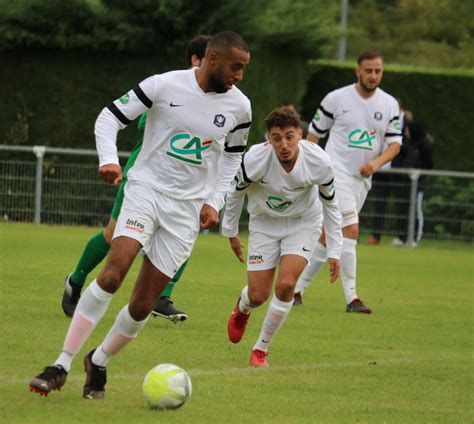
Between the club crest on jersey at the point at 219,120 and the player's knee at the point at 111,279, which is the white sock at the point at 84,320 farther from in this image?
the club crest on jersey at the point at 219,120

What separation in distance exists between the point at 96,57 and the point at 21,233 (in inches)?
205

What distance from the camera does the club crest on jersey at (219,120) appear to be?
294 inches

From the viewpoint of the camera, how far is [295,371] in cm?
866

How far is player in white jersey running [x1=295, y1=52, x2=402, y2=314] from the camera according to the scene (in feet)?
41.5

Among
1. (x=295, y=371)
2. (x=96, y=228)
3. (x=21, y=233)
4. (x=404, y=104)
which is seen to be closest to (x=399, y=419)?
(x=295, y=371)

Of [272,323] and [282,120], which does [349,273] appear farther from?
[282,120]

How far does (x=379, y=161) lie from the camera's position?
12.6 meters

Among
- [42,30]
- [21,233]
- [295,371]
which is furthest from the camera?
[42,30]

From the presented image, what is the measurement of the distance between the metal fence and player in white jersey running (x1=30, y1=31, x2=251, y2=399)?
13.5 metres

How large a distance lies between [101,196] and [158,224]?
14055 mm

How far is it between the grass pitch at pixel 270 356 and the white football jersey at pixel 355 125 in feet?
5.07

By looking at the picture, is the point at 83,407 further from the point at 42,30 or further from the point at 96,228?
the point at 42,30

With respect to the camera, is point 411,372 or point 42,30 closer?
point 411,372

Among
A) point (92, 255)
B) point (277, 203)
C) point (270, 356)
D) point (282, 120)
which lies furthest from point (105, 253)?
point (282, 120)
